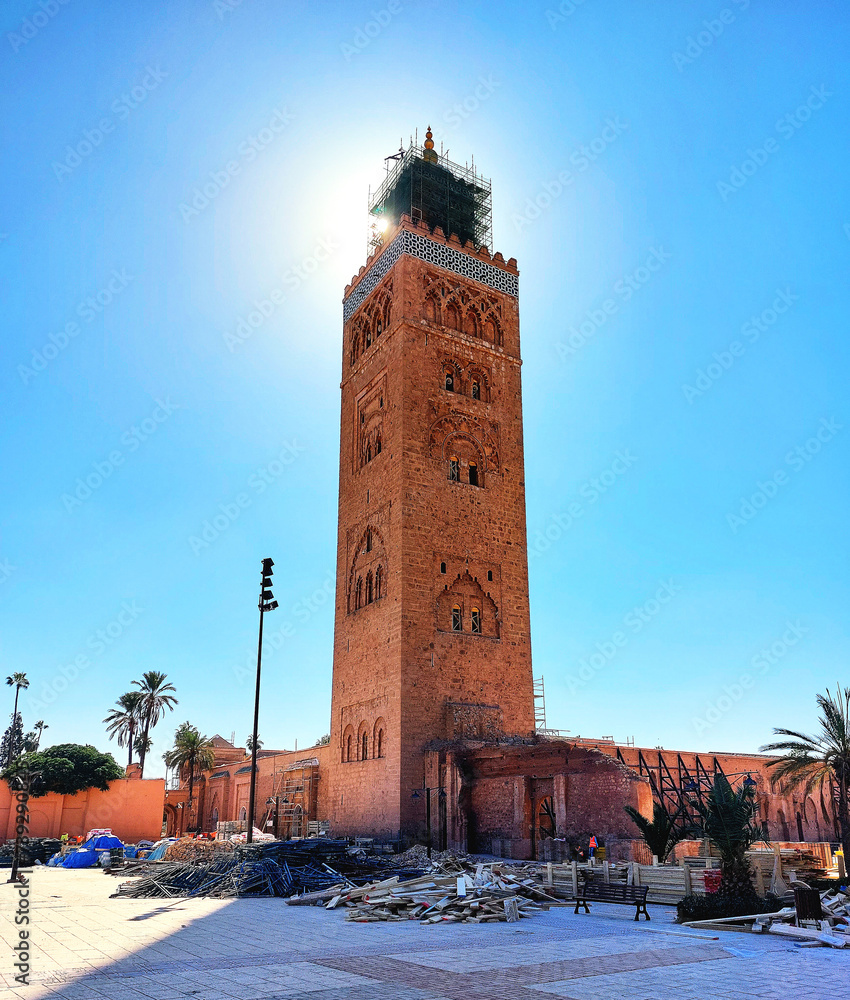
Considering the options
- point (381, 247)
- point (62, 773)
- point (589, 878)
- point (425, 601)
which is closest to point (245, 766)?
point (62, 773)

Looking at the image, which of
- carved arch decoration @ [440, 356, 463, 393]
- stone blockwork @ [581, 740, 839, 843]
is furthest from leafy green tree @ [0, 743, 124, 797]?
carved arch decoration @ [440, 356, 463, 393]

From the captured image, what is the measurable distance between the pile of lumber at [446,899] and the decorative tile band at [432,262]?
20144mm

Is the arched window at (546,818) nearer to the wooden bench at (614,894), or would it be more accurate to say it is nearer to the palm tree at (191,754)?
the wooden bench at (614,894)

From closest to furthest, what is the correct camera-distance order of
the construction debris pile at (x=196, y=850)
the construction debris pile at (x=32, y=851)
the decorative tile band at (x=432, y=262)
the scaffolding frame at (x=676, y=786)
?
the construction debris pile at (x=196, y=850) → the scaffolding frame at (x=676, y=786) → the construction debris pile at (x=32, y=851) → the decorative tile band at (x=432, y=262)

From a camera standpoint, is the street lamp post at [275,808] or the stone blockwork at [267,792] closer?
the stone blockwork at [267,792]

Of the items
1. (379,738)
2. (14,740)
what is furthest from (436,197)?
(14,740)

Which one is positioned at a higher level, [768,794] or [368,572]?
[368,572]

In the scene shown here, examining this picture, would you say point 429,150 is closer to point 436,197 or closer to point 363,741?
point 436,197

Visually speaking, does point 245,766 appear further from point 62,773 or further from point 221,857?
point 221,857

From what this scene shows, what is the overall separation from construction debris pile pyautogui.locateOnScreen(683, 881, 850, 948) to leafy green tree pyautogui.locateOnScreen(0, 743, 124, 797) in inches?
1120

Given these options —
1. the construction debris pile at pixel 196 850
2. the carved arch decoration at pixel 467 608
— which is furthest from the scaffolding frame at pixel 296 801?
the carved arch decoration at pixel 467 608

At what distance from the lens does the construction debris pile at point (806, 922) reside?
339 inches

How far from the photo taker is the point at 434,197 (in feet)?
99.7

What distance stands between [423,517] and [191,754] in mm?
25206
